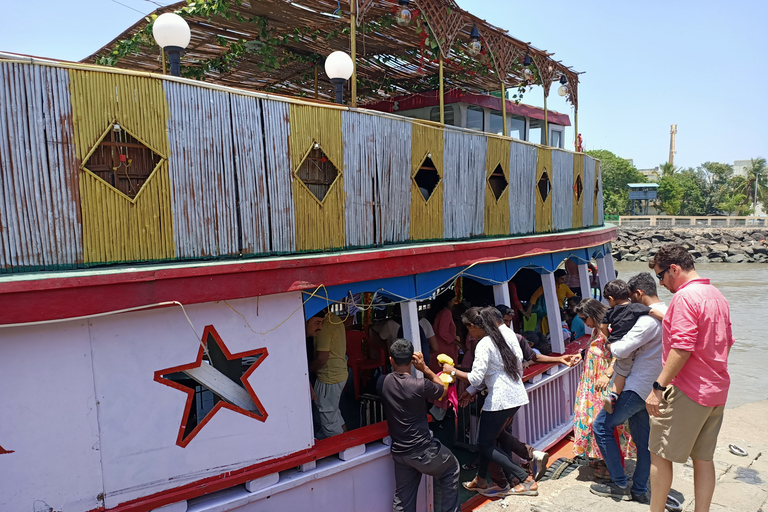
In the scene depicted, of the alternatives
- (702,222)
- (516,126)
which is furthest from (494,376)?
(702,222)

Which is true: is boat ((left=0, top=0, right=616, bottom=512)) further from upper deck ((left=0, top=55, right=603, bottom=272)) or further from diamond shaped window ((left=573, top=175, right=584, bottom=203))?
diamond shaped window ((left=573, top=175, right=584, bottom=203))

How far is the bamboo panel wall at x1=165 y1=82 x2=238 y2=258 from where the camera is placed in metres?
3.92

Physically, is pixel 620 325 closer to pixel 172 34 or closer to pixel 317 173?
pixel 317 173

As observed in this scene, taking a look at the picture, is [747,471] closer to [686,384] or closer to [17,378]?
[686,384]

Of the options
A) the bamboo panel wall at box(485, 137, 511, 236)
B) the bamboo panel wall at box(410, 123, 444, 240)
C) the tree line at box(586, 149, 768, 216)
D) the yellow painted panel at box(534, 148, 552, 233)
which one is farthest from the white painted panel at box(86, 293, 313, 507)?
the tree line at box(586, 149, 768, 216)

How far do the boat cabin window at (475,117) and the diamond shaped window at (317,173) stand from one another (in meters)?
5.12

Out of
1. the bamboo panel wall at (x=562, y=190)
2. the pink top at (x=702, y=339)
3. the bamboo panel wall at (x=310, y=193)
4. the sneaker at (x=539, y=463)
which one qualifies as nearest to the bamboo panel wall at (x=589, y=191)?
the bamboo panel wall at (x=562, y=190)

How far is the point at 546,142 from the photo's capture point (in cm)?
1007

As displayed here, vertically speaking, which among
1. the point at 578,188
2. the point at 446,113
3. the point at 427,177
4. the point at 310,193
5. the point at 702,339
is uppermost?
the point at 446,113

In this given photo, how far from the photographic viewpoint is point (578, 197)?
9.78 m

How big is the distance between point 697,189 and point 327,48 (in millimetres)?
68236

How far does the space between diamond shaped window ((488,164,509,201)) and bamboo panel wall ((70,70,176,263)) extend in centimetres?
468

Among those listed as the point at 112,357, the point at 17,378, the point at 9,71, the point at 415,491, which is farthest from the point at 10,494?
the point at 415,491

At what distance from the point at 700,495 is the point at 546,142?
23.7ft
